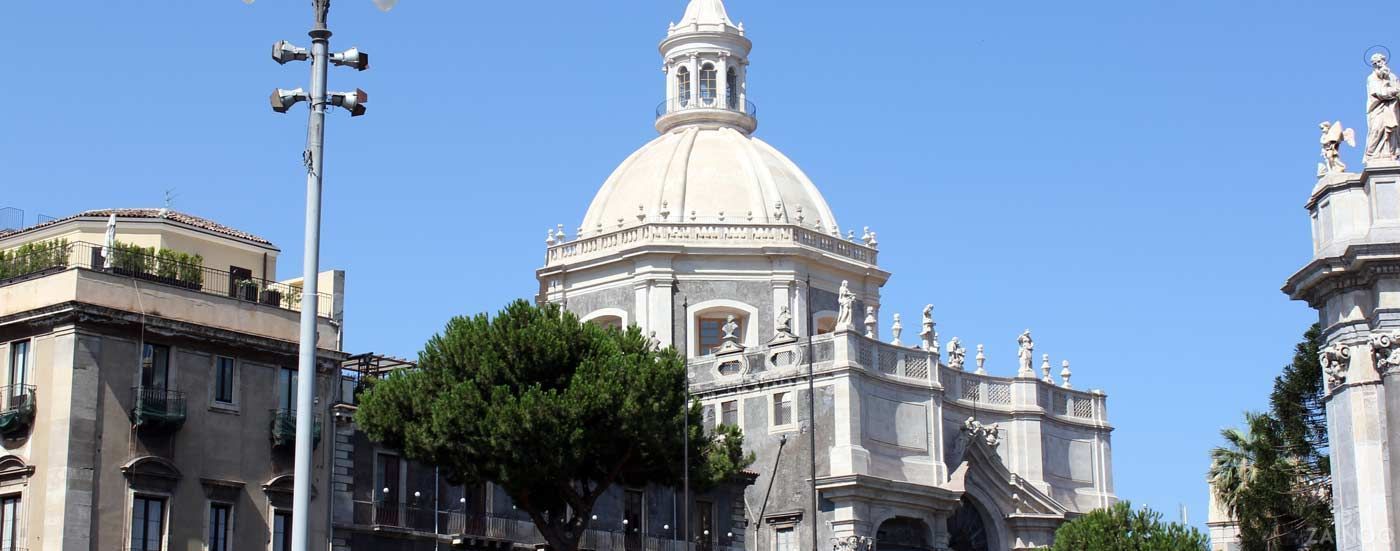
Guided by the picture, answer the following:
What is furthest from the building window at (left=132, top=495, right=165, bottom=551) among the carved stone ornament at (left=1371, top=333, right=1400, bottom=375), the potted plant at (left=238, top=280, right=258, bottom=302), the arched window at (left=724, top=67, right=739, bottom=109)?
the arched window at (left=724, top=67, right=739, bottom=109)

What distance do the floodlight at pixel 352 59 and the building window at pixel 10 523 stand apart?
68.9 ft

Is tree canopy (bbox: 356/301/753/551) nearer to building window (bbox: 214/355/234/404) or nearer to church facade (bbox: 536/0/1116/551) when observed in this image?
building window (bbox: 214/355/234/404)

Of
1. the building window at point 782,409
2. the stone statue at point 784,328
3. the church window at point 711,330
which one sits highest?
the church window at point 711,330

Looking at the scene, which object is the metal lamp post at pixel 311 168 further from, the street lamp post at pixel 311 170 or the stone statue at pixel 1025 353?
the stone statue at pixel 1025 353

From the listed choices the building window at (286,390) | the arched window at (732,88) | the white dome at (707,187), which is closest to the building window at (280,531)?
the building window at (286,390)

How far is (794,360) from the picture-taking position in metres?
68.4

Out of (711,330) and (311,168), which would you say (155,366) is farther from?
(711,330)

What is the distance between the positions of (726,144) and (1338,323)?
42.9 meters

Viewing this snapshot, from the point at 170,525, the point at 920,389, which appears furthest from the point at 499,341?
the point at 920,389

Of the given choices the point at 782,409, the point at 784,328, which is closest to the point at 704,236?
the point at 784,328

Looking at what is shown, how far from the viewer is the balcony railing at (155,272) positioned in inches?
1786

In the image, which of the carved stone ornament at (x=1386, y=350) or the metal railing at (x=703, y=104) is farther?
the metal railing at (x=703, y=104)

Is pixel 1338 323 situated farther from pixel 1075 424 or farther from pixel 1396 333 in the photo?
pixel 1075 424

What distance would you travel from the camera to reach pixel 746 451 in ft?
223
